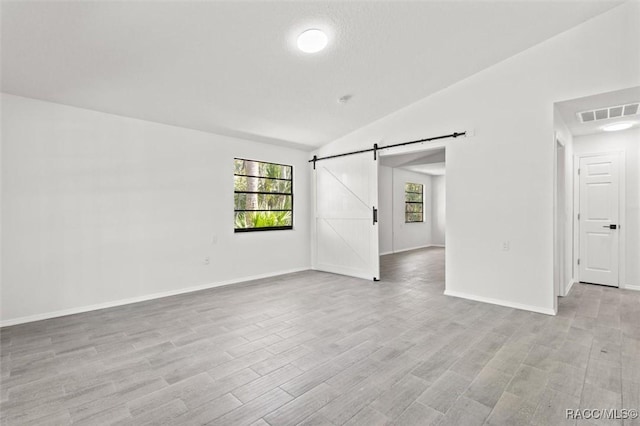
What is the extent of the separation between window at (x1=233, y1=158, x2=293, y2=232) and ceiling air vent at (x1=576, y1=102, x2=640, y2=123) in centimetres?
475

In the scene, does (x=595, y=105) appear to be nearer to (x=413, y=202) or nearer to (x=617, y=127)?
(x=617, y=127)

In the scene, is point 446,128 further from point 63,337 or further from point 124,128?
point 63,337

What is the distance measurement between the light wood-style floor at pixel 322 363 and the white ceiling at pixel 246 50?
2676mm

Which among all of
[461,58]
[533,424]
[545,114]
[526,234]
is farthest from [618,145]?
[533,424]

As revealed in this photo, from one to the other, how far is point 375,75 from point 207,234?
11.5 feet

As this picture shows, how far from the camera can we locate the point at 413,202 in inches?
412

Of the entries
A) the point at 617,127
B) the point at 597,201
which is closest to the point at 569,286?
the point at 597,201

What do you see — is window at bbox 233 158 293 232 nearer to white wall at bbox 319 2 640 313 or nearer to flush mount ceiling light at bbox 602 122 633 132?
white wall at bbox 319 2 640 313

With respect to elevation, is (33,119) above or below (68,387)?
above

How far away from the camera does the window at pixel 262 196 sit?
555cm

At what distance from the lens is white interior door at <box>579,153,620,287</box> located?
4.82m

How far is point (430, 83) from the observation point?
430cm

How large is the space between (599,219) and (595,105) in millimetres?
2299

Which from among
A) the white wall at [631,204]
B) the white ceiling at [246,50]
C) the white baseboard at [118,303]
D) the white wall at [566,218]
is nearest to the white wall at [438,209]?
the white wall at [566,218]
